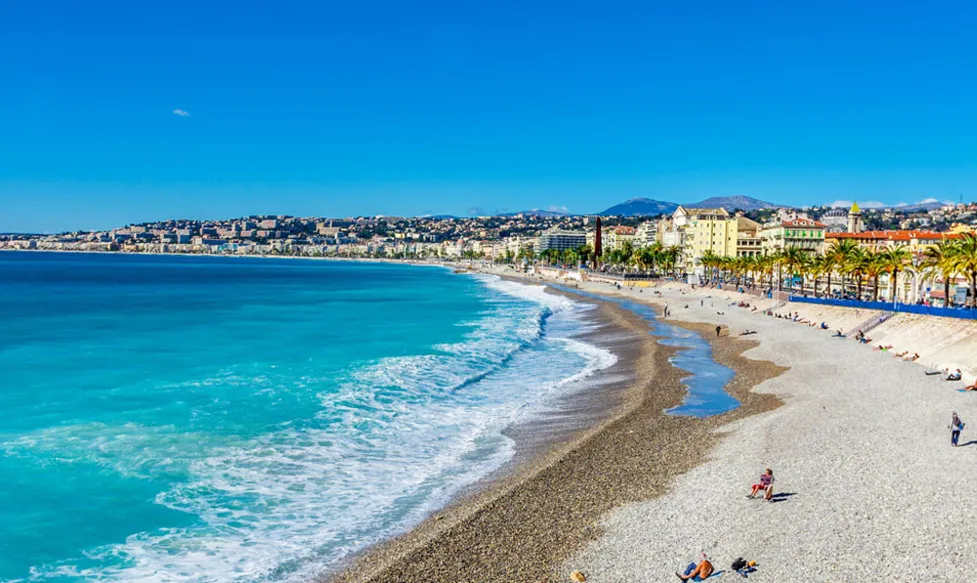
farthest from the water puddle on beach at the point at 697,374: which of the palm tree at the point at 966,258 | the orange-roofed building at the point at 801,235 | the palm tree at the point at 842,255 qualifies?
the orange-roofed building at the point at 801,235

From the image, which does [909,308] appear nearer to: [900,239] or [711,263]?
[900,239]

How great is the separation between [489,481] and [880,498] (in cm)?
772

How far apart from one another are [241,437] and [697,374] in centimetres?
1830

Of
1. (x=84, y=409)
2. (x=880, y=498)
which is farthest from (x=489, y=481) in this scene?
(x=84, y=409)

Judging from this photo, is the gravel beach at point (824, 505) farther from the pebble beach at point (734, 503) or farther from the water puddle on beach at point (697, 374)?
the water puddle on beach at point (697, 374)

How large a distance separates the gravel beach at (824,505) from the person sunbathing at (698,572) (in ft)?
0.64

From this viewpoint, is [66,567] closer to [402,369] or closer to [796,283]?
[402,369]

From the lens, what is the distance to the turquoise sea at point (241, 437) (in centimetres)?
1271

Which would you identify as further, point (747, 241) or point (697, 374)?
point (747, 241)

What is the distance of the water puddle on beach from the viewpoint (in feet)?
73.2

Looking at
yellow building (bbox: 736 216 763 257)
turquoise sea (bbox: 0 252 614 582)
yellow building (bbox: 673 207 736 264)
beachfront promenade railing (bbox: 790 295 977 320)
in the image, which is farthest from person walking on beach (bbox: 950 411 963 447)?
yellow building (bbox: 736 216 763 257)

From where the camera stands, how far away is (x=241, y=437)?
63.8ft

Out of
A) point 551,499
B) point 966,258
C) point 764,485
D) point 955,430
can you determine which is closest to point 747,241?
point 966,258

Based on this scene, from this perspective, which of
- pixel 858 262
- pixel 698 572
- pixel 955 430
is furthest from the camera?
pixel 858 262
